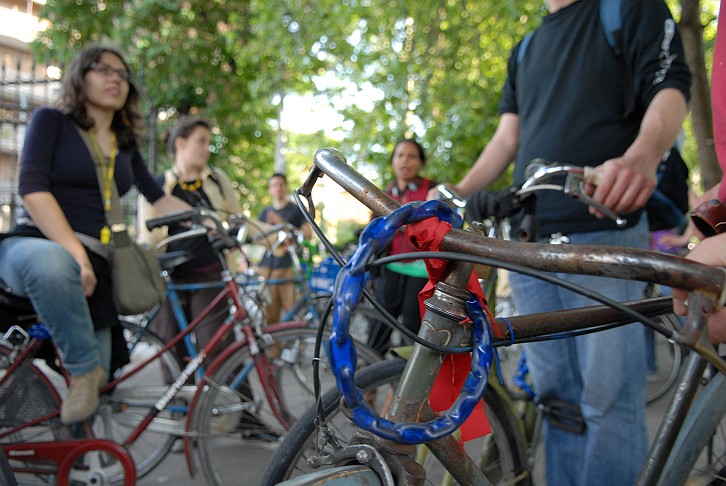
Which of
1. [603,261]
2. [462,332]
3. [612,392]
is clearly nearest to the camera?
[603,261]

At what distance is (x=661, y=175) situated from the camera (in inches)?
72.8

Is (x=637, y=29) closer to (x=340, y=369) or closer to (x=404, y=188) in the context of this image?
(x=340, y=369)

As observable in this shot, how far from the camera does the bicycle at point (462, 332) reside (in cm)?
70

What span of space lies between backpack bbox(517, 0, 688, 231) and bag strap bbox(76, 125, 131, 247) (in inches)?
86.3

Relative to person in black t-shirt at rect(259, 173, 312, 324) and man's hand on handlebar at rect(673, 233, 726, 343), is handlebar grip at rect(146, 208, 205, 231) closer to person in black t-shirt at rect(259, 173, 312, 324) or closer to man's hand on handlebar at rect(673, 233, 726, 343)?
person in black t-shirt at rect(259, 173, 312, 324)

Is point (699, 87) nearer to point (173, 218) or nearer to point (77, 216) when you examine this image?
point (173, 218)

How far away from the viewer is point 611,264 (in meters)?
0.70

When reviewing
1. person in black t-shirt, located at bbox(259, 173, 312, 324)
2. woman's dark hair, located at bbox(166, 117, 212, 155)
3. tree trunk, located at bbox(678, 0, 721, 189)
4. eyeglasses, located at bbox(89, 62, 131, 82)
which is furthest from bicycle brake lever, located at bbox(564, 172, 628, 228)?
tree trunk, located at bbox(678, 0, 721, 189)

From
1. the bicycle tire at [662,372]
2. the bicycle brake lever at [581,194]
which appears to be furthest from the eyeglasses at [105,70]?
the bicycle tire at [662,372]

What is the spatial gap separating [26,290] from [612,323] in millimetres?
2180

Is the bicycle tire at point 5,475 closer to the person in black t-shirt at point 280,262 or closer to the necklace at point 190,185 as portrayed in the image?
the necklace at point 190,185

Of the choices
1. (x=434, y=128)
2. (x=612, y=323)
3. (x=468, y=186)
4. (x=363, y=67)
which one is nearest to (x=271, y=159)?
(x=363, y=67)

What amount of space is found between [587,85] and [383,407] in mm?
1238

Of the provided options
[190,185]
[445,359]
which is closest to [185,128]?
[190,185]
